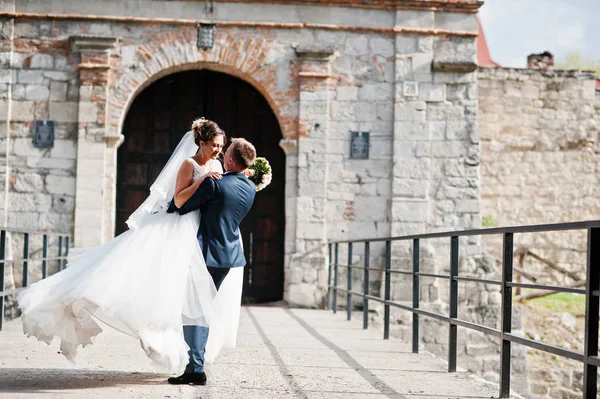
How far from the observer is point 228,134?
41.4ft

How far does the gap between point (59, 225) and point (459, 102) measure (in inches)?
225

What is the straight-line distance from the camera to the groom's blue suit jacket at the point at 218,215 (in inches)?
199

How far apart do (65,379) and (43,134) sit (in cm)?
716

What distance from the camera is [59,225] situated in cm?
1160

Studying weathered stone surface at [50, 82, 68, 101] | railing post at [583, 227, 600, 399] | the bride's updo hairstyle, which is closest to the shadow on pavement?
the bride's updo hairstyle

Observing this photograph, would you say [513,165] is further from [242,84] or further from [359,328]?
[359,328]

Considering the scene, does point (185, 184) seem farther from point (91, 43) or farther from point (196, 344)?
point (91, 43)

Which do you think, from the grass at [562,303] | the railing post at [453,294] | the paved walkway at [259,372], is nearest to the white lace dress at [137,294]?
the paved walkway at [259,372]

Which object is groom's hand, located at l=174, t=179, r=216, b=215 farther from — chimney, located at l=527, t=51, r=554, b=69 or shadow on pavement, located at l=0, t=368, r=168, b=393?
chimney, located at l=527, t=51, r=554, b=69

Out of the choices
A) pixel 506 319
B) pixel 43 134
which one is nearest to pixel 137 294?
pixel 506 319

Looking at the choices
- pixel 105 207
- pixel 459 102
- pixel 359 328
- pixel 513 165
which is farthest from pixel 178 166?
pixel 513 165

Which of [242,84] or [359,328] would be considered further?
[242,84]

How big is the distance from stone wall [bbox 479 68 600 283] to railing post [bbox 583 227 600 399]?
12345mm

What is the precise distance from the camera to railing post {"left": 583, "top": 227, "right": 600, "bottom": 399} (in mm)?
3828
